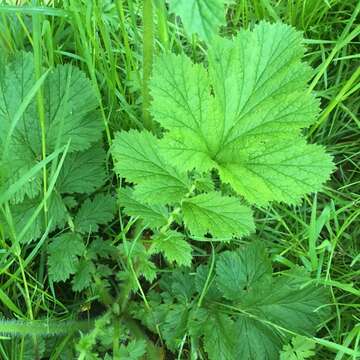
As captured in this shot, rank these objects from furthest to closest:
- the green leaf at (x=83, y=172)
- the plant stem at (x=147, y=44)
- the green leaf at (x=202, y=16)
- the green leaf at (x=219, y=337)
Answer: the green leaf at (x=83, y=172) < the green leaf at (x=219, y=337) < the plant stem at (x=147, y=44) < the green leaf at (x=202, y=16)

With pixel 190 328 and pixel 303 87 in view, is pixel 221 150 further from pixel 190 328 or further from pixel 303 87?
pixel 190 328

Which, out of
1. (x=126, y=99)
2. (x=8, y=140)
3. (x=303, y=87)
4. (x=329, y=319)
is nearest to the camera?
(x=303, y=87)

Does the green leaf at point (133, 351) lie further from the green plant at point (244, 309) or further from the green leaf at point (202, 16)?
the green leaf at point (202, 16)

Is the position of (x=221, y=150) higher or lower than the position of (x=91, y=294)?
higher

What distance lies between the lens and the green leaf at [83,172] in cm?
163

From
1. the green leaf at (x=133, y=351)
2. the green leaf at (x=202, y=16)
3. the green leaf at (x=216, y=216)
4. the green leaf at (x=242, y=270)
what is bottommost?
the green leaf at (x=133, y=351)

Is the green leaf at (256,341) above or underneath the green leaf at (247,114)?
underneath

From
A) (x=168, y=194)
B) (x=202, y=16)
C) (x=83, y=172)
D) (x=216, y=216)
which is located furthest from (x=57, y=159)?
(x=202, y=16)

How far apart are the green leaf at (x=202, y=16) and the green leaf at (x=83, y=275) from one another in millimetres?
814

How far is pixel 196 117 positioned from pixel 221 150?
0.32ft

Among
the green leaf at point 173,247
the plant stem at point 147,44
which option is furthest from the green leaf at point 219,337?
the plant stem at point 147,44

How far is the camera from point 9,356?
158 cm

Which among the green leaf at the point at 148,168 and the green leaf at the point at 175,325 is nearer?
the green leaf at the point at 148,168

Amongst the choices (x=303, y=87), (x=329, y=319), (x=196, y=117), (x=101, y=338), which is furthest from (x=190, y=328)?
(x=303, y=87)
